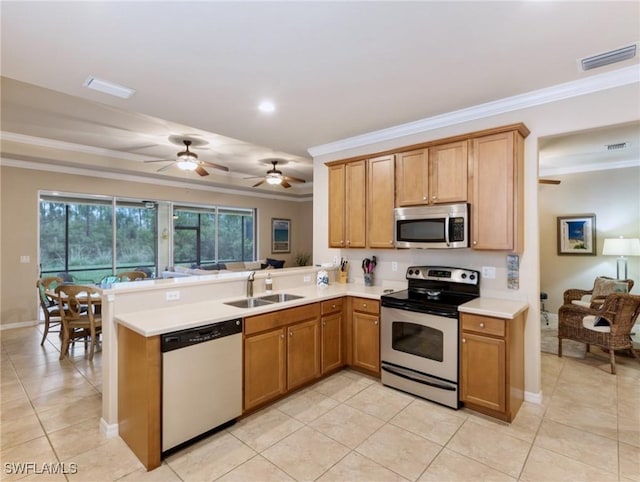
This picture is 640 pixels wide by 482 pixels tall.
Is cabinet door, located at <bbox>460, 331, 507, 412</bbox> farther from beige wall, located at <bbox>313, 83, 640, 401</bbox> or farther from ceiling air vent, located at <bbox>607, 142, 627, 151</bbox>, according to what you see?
ceiling air vent, located at <bbox>607, 142, 627, 151</bbox>

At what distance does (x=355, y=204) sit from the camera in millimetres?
3990

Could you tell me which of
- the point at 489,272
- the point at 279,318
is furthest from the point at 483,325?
the point at 279,318

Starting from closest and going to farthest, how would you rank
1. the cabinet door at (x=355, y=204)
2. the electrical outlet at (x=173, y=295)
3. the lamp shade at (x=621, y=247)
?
1. the electrical outlet at (x=173, y=295)
2. the cabinet door at (x=355, y=204)
3. the lamp shade at (x=621, y=247)

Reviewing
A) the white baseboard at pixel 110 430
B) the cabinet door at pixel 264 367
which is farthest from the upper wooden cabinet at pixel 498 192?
the white baseboard at pixel 110 430

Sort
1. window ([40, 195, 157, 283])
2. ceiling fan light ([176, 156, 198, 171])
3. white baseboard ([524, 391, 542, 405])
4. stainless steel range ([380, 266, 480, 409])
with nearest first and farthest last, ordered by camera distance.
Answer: stainless steel range ([380, 266, 480, 409])
white baseboard ([524, 391, 542, 405])
ceiling fan light ([176, 156, 198, 171])
window ([40, 195, 157, 283])

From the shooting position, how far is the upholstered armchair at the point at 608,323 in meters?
3.63

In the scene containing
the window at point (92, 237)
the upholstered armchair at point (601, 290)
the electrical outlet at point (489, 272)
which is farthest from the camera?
the window at point (92, 237)

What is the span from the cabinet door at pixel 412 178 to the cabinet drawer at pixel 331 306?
4.14 feet

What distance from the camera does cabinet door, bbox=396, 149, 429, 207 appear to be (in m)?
3.40

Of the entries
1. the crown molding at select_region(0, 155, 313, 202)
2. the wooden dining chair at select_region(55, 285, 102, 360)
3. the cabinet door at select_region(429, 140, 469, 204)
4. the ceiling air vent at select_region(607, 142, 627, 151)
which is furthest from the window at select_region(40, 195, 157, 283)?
the ceiling air vent at select_region(607, 142, 627, 151)

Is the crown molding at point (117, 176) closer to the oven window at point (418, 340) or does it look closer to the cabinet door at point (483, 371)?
the oven window at point (418, 340)

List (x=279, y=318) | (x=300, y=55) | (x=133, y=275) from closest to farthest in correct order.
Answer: (x=300, y=55), (x=279, y=318), (x=133, y=275)

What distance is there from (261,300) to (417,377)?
1.68m

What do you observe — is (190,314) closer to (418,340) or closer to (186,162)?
(418,340)
